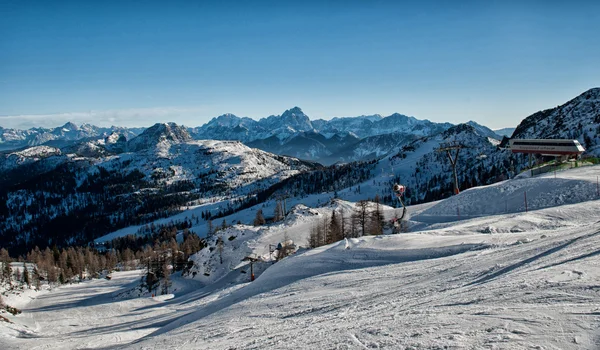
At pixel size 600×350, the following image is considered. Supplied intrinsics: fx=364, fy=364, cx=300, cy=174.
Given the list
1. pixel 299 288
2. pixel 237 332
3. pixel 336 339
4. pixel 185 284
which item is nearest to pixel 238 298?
pixel 299 288

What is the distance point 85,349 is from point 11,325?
3582cm

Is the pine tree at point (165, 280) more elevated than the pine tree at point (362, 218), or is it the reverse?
the pine tree at point (362, 218)

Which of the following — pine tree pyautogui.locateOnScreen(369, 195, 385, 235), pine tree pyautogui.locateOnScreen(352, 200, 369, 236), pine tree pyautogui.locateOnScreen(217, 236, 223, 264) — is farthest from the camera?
pine tree pyautogui.locateOnScreen(217, 236, 223, 264)

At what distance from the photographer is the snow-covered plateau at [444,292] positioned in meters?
10.6

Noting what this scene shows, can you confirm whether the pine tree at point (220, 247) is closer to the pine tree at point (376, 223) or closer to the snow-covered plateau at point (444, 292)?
the snow-covered plateau at point (444, 292)

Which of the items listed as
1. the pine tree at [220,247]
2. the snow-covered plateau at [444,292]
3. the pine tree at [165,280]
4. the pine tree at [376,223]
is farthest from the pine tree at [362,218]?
the pine tree at [165,280]

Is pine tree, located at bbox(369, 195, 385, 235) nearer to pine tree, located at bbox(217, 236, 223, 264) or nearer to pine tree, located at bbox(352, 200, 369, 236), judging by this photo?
pine tree, located at bbox(352, 200, 369, 236)

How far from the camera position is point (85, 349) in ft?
114

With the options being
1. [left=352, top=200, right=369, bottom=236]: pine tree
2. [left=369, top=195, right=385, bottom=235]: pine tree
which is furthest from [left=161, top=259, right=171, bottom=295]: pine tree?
[left=369, top=195, right=385, bottom=235]: pine tree

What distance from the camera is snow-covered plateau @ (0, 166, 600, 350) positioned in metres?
10.6

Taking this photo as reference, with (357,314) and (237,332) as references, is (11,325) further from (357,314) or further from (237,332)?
(357,314)

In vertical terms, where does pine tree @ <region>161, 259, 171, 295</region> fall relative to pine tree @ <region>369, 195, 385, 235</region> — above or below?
below

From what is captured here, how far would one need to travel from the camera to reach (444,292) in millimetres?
16891

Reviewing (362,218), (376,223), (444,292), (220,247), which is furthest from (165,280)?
(444,292)
